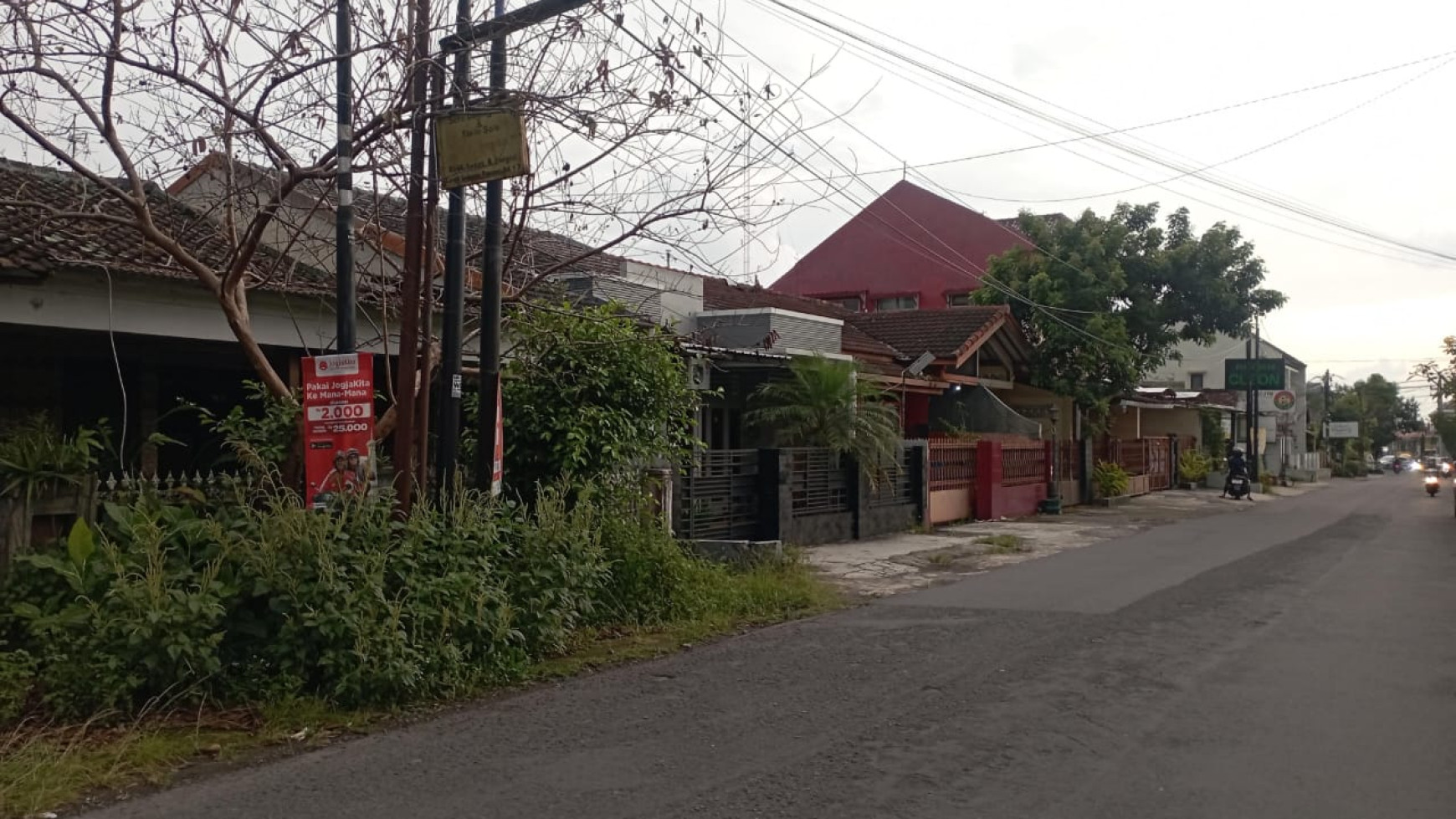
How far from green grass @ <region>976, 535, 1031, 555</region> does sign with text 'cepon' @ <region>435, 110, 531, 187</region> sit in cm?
1069

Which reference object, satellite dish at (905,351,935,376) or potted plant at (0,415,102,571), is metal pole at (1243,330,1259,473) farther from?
potted plant at (0,415,102,571)

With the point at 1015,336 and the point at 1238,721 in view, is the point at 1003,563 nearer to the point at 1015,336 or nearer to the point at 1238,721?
the point at 1238,721

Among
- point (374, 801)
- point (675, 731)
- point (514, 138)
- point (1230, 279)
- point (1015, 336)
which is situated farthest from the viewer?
point (1230, 279)

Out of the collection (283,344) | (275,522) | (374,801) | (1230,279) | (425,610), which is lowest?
(374,801)

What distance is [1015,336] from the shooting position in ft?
87.4

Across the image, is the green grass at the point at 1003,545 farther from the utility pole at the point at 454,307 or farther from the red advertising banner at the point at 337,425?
the red advertising banner at the point at 337,425

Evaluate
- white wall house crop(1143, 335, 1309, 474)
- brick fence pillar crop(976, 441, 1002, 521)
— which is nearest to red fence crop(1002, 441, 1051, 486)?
brick fence pillar crop(976, 441, 1002, 521)

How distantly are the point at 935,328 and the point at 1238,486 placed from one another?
525 inches

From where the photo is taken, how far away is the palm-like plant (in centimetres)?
1714

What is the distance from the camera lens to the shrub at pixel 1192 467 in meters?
37.8

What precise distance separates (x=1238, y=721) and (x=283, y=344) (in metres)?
9.26

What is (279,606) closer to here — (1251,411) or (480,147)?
(480,147)

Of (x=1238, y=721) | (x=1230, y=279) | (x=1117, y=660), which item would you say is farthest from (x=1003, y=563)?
(x=1230, y=279)

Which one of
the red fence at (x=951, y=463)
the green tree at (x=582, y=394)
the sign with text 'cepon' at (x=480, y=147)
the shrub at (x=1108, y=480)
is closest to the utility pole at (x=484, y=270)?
the sign with text 'cepon' at (x=480, y=147)
